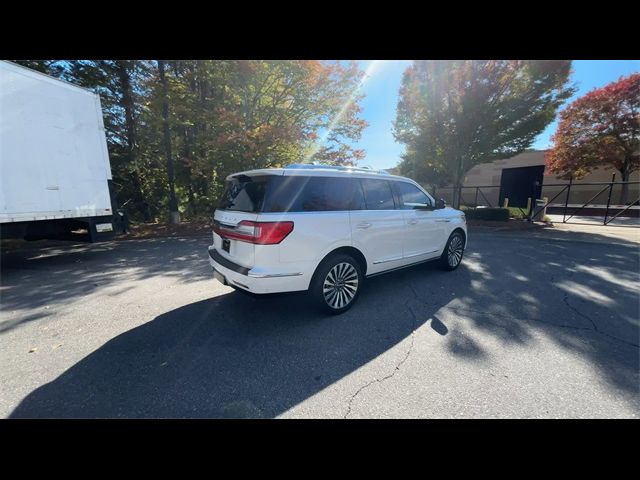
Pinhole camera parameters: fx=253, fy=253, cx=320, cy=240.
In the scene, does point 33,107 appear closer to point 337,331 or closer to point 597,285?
point 337,331

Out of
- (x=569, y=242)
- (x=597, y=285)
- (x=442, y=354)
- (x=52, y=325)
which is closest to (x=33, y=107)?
(x=52, y=325)

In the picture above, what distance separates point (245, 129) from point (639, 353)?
1203 cm

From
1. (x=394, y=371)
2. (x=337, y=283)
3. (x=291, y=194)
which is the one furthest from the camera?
(x=337, y=283)

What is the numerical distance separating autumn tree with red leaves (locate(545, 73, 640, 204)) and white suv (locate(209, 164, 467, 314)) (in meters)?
22.5

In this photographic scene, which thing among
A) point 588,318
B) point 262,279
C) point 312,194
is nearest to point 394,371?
point 262,279

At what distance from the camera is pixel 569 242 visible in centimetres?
824

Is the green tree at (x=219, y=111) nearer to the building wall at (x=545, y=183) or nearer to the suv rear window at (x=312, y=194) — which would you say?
the suv rear window at (x=312, y=194)

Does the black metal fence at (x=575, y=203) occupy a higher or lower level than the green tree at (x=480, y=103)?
lower

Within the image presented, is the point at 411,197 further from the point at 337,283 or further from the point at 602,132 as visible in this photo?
the point at 602,132

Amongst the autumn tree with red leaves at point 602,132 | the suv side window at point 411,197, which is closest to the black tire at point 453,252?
the suv side window at point 411,197

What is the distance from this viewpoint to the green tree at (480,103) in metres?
10.2

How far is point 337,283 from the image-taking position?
3.48 meters

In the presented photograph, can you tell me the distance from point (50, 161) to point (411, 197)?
7354mm

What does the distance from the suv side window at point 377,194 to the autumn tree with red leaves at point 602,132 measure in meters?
22.7
